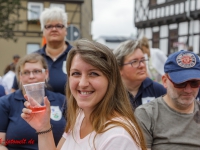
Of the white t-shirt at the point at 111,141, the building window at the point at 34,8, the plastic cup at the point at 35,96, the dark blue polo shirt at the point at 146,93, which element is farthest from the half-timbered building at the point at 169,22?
the white t-shirt at the point at 111,141

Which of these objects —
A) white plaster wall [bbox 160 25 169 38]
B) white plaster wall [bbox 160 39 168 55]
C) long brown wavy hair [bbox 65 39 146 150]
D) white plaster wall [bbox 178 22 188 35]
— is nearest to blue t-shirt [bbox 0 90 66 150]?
long brown wavy hair [bbox 65 39 146 150]

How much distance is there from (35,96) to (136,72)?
1383 mm

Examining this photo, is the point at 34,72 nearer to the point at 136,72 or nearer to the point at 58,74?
the point at 58,74

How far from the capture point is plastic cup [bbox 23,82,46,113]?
2.10 m

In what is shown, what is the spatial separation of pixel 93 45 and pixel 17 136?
135 cm

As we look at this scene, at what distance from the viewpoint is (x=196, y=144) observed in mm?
2361

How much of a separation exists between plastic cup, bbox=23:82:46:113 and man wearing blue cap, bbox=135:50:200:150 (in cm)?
73

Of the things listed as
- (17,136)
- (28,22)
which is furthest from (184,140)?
(28,22)

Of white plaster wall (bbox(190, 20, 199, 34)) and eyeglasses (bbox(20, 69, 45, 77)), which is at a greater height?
white plaster wall (bbox(190, 20, 199, 34))

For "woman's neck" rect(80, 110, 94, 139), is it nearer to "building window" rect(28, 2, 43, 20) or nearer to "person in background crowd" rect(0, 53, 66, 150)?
"person in background crowd" rect(0, 53, 66, 150)

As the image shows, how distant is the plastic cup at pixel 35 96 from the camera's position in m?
2.10

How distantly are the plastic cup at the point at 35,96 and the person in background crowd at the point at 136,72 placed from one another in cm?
125

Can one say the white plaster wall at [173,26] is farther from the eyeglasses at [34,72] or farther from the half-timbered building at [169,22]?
the eyeglasses at [34,72]

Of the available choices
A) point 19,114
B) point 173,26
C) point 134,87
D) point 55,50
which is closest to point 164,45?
point 173,26
